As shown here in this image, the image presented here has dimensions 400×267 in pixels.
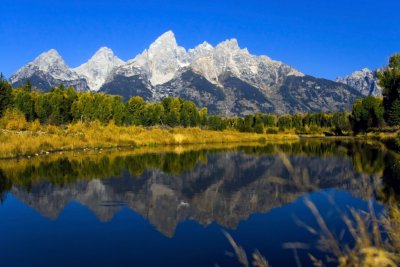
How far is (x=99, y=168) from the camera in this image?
121 ft

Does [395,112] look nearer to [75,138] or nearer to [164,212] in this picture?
[75,138]

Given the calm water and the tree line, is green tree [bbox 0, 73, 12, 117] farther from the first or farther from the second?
the calm water

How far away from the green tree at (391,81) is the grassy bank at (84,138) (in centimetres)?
3447

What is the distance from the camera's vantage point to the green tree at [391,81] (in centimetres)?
8304

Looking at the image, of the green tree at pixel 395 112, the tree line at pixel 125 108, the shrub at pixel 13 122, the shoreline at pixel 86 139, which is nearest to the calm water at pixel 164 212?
the shoreline at pixel 86 139

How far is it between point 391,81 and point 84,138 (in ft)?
218

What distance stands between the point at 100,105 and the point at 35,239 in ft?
332

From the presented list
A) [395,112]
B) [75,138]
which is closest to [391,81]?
[395,112]

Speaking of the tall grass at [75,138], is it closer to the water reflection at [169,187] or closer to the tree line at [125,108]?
the water reflection at [169,187]

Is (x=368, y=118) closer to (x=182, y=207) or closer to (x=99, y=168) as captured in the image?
(x=99, y=168)

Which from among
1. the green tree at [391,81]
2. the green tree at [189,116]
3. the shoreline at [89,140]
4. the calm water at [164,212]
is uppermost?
the green tree at [391,81]

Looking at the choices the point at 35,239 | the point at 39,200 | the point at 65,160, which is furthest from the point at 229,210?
the point at 65,160

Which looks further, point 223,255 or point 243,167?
point 243,167

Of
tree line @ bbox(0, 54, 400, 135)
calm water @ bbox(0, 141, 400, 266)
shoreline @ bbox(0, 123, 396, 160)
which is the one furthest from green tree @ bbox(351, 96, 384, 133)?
calm water @ bbox(0, 141, 400, 266)
